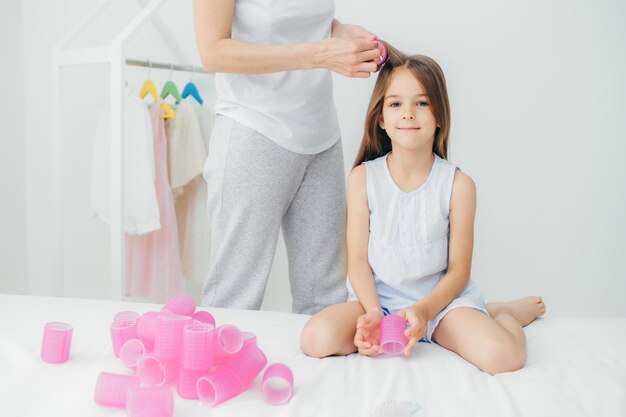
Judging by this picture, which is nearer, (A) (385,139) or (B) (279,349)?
(B) (279,349)

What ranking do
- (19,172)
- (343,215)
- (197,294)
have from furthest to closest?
(19,172)
(197,294)
(343,215)

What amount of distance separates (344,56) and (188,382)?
76cm

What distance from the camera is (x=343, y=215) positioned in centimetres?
168

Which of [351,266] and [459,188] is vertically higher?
[459,188]

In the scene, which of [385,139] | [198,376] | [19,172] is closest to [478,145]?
[385,139]

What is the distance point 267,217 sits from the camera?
1.55 metres

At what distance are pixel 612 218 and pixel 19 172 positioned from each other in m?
2.56

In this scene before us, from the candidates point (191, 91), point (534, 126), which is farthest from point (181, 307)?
point (534, 126)

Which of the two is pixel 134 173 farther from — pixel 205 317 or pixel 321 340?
pixel 321 340

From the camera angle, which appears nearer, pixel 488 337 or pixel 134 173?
pixel 488 337

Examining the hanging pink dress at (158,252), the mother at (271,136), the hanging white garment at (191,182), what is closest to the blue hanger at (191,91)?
the hanging white garment at (191,182)

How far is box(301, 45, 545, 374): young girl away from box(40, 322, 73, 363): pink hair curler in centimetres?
55

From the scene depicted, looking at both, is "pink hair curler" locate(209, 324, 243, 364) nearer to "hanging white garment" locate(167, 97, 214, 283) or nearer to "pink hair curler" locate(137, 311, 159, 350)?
"pink hair curler" locate(137, 311, 159, 350)

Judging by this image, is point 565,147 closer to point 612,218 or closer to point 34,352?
point 612,218
